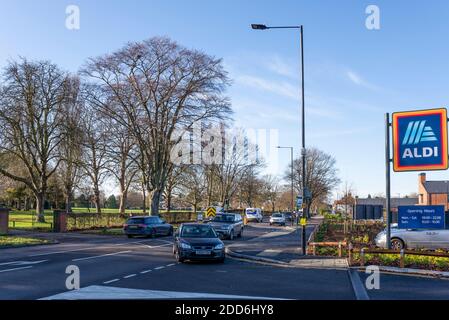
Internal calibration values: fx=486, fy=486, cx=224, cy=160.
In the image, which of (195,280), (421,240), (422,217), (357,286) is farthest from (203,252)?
(421,240)

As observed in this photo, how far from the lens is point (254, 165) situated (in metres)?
73.2

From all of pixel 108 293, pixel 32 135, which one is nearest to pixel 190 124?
pixel 32 135

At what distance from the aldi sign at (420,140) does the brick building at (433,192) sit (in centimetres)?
6342

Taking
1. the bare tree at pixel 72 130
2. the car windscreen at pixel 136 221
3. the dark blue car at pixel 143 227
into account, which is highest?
the bare tree at pixel 72 130

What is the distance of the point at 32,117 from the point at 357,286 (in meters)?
36.8

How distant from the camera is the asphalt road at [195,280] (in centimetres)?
1049

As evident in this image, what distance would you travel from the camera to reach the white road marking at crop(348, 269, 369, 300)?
1016 centimetres

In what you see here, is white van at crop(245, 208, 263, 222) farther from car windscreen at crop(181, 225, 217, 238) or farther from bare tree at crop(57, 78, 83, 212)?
car windscreen at crop(181, 225, 217, 238)

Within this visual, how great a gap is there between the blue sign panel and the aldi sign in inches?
57.3

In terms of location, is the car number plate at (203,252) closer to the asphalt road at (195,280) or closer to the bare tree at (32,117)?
the asphalt road at (195,280)

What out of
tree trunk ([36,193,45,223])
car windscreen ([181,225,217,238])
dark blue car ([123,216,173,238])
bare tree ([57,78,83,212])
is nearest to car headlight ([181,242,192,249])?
car windscreen ([181,225,217,238])

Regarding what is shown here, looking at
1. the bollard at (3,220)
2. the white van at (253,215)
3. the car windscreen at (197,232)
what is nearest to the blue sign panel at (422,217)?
the car windscreen at (197,232)

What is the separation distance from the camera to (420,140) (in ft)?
58.3
